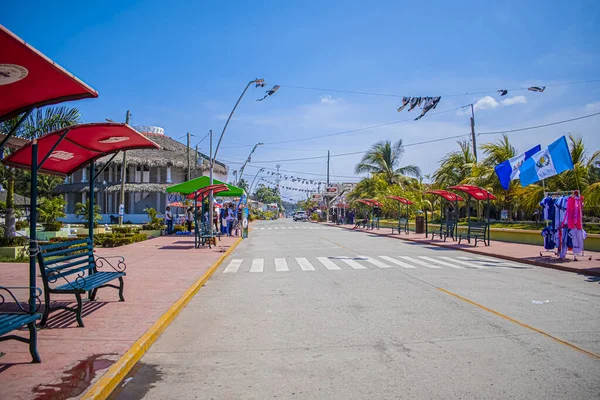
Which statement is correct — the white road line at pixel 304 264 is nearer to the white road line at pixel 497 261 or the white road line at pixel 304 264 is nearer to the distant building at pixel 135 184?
the white road line at pixel 497 261

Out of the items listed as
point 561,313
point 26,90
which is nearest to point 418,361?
point 561,313

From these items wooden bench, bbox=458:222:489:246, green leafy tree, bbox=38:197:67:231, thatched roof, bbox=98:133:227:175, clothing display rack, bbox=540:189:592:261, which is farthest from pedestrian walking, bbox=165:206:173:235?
clothing display rack, bbox=540:189:592:261

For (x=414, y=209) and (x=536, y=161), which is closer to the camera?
(x=536, y=161)

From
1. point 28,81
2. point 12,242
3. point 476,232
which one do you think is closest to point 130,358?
point 28,81

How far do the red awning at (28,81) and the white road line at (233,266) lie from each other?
8.05m

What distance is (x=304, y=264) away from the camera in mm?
14062

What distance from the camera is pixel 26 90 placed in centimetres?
483

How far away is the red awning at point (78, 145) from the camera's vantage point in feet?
21.4

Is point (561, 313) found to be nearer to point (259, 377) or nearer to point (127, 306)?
point (259, 377)

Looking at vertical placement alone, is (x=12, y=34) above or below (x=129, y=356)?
above

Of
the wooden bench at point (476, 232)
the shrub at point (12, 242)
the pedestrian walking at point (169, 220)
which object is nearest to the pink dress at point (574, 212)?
the wooden bench at point (476, 232)

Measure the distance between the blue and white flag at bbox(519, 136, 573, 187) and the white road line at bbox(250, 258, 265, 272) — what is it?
10316mm

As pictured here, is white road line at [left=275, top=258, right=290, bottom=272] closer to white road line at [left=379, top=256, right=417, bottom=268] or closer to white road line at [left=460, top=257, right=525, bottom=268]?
white road line at [left=379, top=256, right=417, bottom=268]

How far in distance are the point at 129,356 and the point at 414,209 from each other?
41831mm
